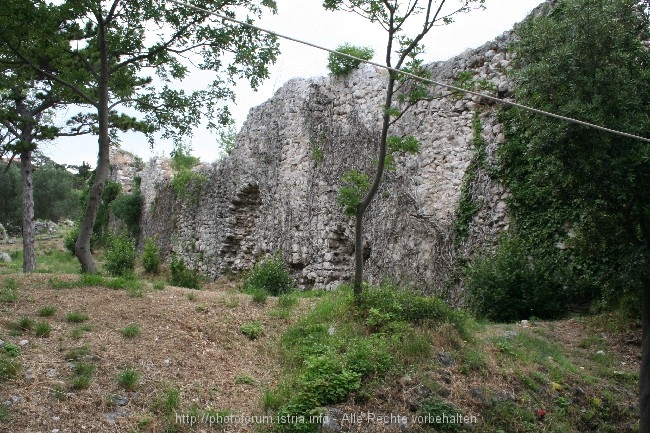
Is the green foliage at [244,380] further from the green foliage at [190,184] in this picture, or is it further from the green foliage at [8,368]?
the green foliage at [190,184]

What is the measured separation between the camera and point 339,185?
1319cm

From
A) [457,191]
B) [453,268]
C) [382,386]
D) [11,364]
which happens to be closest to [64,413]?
[11,364]

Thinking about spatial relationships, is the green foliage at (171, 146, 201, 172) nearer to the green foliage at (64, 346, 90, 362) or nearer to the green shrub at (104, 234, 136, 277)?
the green shrub at (104, 234, 136, 277)

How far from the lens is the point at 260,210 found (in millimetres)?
15977

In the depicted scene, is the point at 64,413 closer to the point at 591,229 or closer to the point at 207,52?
the point at 591,229

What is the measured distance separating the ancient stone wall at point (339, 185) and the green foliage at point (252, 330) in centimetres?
371

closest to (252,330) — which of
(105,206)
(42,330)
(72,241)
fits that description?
(42,330)

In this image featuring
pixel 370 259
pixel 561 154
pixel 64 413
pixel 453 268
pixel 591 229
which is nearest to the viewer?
pixel 64 413

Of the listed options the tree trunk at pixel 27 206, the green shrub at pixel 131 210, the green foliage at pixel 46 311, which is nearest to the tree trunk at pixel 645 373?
A: the green foliage at pixel 46 311

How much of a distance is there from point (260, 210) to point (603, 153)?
11327mm

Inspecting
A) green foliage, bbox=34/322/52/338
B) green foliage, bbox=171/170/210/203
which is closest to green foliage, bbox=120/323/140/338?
green foliage, bbox=34/322/52/338

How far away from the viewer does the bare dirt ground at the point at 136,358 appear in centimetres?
553

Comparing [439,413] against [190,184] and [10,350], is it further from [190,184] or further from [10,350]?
[190,184]

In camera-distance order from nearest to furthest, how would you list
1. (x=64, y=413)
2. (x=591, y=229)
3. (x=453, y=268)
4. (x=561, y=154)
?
(x=64, y=413), (x=561, y=154), (x=591, y=229), (x=453, y=268)
